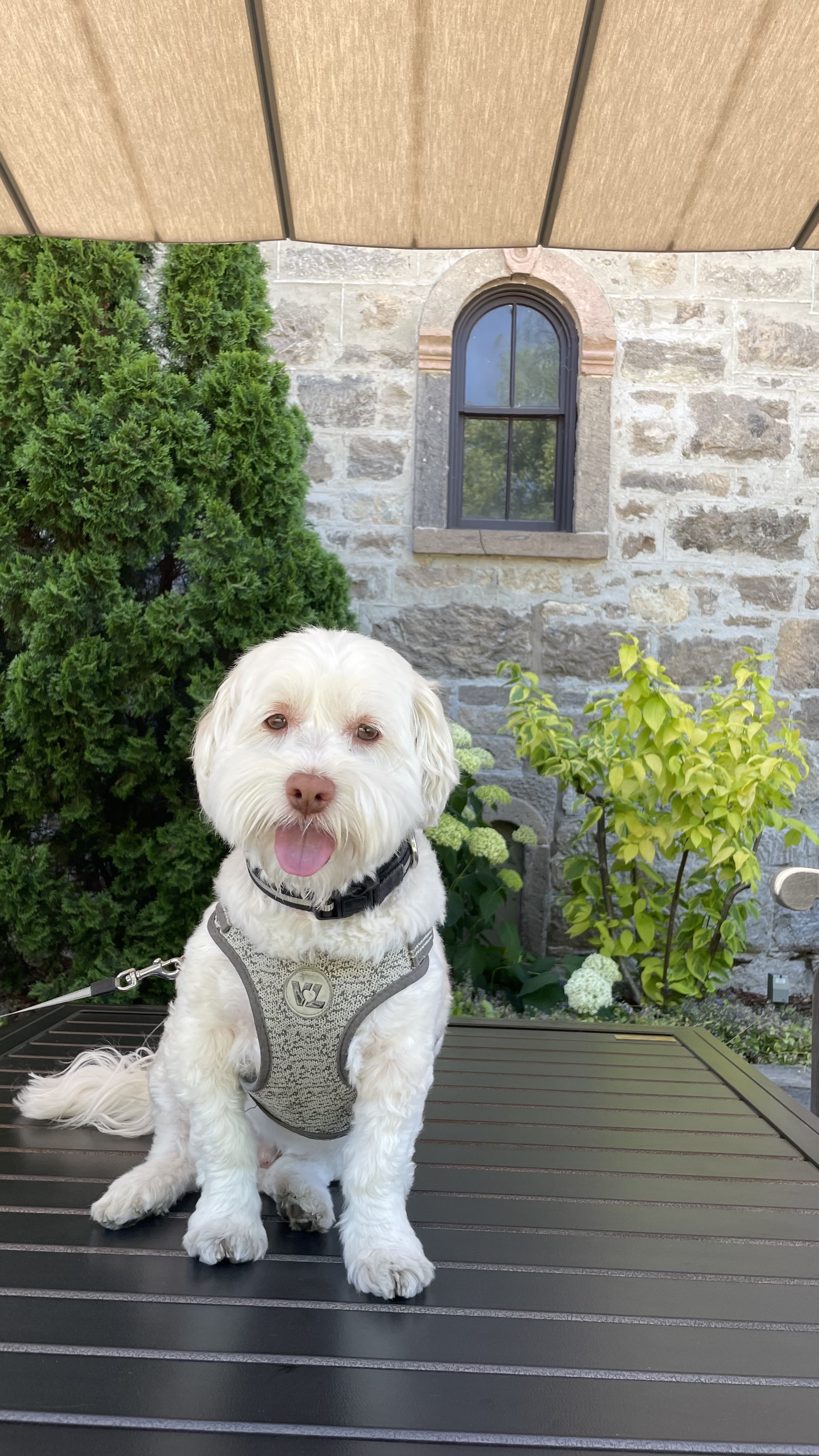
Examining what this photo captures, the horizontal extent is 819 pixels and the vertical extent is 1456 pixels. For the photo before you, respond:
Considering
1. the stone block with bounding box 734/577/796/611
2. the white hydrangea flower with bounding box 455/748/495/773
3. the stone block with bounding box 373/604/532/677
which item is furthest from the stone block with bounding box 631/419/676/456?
the white hydrangea flower with bounding box 455/748/495/773

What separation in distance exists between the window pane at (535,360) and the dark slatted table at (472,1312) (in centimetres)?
401

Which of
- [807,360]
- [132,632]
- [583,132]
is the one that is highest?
[807,360]

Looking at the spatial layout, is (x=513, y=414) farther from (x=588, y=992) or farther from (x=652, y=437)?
(x=588, y=992)

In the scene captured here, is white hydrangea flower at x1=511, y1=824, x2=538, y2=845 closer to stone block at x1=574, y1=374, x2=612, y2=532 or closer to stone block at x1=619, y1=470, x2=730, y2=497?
stone block at x1=574, y1=374, x2=612, y2=532

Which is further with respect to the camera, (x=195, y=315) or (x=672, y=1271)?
(x=195, y=315)

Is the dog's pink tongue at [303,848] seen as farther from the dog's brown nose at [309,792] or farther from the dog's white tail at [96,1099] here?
the dog's white tail at [96,1099]

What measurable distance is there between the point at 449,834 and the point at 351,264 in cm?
292

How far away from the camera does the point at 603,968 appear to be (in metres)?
4.07

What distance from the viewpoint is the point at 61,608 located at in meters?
3.68

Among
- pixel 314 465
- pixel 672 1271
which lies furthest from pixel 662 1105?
pixel 314 465

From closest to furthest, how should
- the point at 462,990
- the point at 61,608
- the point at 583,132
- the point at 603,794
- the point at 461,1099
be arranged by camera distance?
1. the point at 583,132
2. the point at 461,1099
3. the point at 61,608
4. the point at 462,990
5. the point at 603,794

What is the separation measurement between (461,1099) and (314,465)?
3.57 m

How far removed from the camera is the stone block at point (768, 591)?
207 inches

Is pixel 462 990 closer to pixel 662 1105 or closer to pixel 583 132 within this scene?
pixel 662 1105
